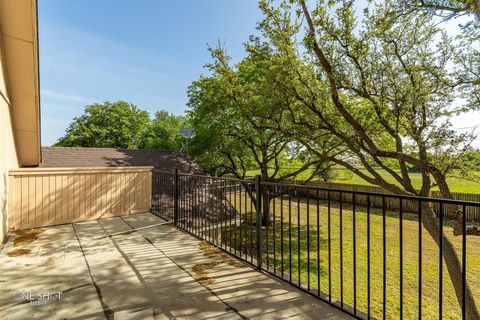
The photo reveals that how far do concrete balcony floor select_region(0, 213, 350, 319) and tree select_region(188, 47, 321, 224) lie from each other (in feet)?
16.3

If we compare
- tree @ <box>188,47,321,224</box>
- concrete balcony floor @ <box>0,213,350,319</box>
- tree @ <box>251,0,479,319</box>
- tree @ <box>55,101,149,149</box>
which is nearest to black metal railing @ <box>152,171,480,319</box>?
concrete balcony floor @ <box>0,213,350,319</box>

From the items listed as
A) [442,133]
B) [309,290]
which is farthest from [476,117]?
[309,290]

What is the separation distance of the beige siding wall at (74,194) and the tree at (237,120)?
3912 millimetres

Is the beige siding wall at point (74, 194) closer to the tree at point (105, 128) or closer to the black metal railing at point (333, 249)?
the black metal railing at point (333, 249)

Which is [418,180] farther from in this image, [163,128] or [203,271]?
[163,128]

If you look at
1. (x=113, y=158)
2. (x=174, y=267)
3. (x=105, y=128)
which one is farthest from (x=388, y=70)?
(x=105, y=128)

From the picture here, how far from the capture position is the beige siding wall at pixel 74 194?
4.18 meters

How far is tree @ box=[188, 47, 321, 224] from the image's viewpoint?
7934mm

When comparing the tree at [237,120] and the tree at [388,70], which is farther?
the tree at [237,120]

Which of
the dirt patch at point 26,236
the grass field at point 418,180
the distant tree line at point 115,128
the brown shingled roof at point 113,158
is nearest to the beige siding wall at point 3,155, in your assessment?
the dirt patch at point 26,236

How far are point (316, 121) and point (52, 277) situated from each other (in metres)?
6.00

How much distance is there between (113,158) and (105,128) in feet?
64.5

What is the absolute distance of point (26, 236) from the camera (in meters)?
3.82

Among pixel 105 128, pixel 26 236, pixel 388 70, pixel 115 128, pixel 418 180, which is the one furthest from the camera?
pixel 115 128
